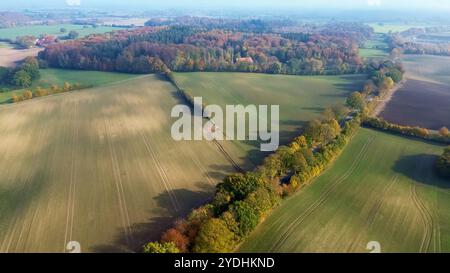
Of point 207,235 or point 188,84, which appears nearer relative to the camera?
point 207,235

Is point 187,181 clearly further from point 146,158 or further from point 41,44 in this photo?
point 41,44

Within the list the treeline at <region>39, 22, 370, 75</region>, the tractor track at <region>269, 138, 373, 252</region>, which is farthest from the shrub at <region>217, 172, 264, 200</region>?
the treeline at <region>39, 22, 370, 75</region>

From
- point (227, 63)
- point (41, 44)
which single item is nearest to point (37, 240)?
point (227, 63)

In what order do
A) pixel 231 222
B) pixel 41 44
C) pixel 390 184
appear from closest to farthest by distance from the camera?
pixel 231 222
pixel 390 184
pixel 41 44

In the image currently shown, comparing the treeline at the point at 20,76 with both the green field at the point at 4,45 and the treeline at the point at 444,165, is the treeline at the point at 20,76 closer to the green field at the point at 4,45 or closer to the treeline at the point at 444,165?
the green field at the point at 4,45

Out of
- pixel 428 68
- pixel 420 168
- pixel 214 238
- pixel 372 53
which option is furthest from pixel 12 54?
pixel 428 68

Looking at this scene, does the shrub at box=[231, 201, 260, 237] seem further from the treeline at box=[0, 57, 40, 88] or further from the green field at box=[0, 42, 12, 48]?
the green field at box=[0, 42, 12, 48]
